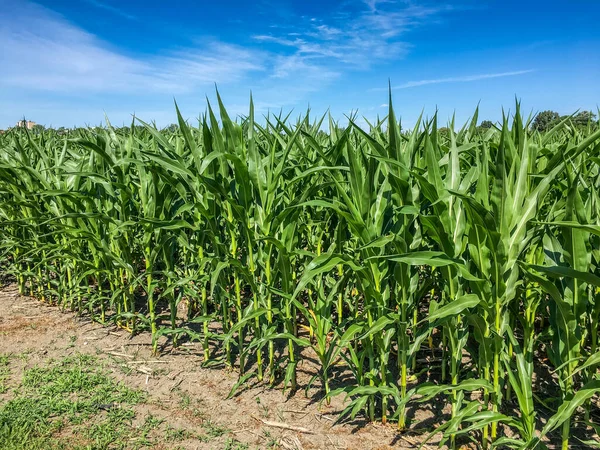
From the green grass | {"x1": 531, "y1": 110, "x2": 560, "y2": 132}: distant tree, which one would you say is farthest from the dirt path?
{"x1": 531, "y1": 110, "x2": 560, "y2": 132}: distant tree

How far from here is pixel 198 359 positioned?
2951 mm

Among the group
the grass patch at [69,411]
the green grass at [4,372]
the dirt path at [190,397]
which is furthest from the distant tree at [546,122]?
the green grass at [4,372]

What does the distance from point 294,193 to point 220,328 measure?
126 centimetres

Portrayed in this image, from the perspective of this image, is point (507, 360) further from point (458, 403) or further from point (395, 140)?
point (395, 140)

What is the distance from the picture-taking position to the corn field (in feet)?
5.43

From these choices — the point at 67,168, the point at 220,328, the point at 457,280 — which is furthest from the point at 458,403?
the point at 67,168

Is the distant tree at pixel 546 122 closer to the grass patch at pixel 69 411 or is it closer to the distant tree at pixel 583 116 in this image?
the distant tree at pixel 583 116

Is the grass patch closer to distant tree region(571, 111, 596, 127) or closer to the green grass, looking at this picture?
the green grass

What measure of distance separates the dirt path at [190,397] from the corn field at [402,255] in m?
0.11

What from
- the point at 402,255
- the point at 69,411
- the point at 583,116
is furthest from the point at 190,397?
the point at 583,116

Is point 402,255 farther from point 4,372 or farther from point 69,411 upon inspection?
point 4,372

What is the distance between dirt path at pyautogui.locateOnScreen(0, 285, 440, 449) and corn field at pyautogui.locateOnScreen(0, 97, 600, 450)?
→ 4.2 inches

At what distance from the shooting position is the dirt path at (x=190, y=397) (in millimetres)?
2158

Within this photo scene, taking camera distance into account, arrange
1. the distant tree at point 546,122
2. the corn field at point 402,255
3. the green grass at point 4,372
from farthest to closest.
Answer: the distant tree at point 546,122 < the green grass at point 4,372 < the corn field at point 402,255
